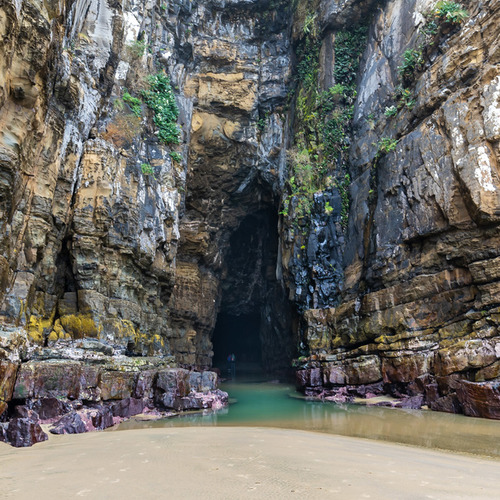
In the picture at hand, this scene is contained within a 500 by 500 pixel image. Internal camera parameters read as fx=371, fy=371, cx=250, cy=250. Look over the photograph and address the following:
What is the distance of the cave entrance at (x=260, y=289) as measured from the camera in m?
25.4

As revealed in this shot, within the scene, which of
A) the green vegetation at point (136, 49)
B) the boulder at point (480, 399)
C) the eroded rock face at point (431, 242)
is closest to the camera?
the boulder at point (480, 399)

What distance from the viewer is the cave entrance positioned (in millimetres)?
25422

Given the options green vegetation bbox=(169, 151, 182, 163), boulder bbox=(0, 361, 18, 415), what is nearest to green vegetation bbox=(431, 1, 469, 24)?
green vegetation bbox=(169, 151, 182, 163)

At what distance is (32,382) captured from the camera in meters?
7.38

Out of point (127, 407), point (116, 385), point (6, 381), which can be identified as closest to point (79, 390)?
point (116, 385)

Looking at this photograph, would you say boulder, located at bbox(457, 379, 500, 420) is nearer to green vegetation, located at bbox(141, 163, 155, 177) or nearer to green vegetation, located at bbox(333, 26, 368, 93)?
green vegetation, located at bbox(141, 163, 155, 177)

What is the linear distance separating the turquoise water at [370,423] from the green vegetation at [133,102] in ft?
43.8

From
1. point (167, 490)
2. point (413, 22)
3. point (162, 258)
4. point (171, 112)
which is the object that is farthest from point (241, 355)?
point (167, 490)

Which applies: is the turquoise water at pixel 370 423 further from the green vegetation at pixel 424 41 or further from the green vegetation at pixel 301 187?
the green vegetation at pixel 424 41

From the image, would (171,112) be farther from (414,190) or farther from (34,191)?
(414,190)

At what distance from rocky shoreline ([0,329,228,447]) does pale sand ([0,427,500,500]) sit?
149 cm

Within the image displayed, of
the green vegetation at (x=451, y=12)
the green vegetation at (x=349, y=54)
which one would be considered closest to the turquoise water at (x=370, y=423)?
the green vegetation at (x=451, y=12)

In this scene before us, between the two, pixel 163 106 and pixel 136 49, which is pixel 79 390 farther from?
pixel 136 49

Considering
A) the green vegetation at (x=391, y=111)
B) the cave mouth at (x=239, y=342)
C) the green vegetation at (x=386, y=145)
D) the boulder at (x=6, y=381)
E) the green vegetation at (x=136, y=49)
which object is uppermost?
the green vegetation at (x=136, y=49)
